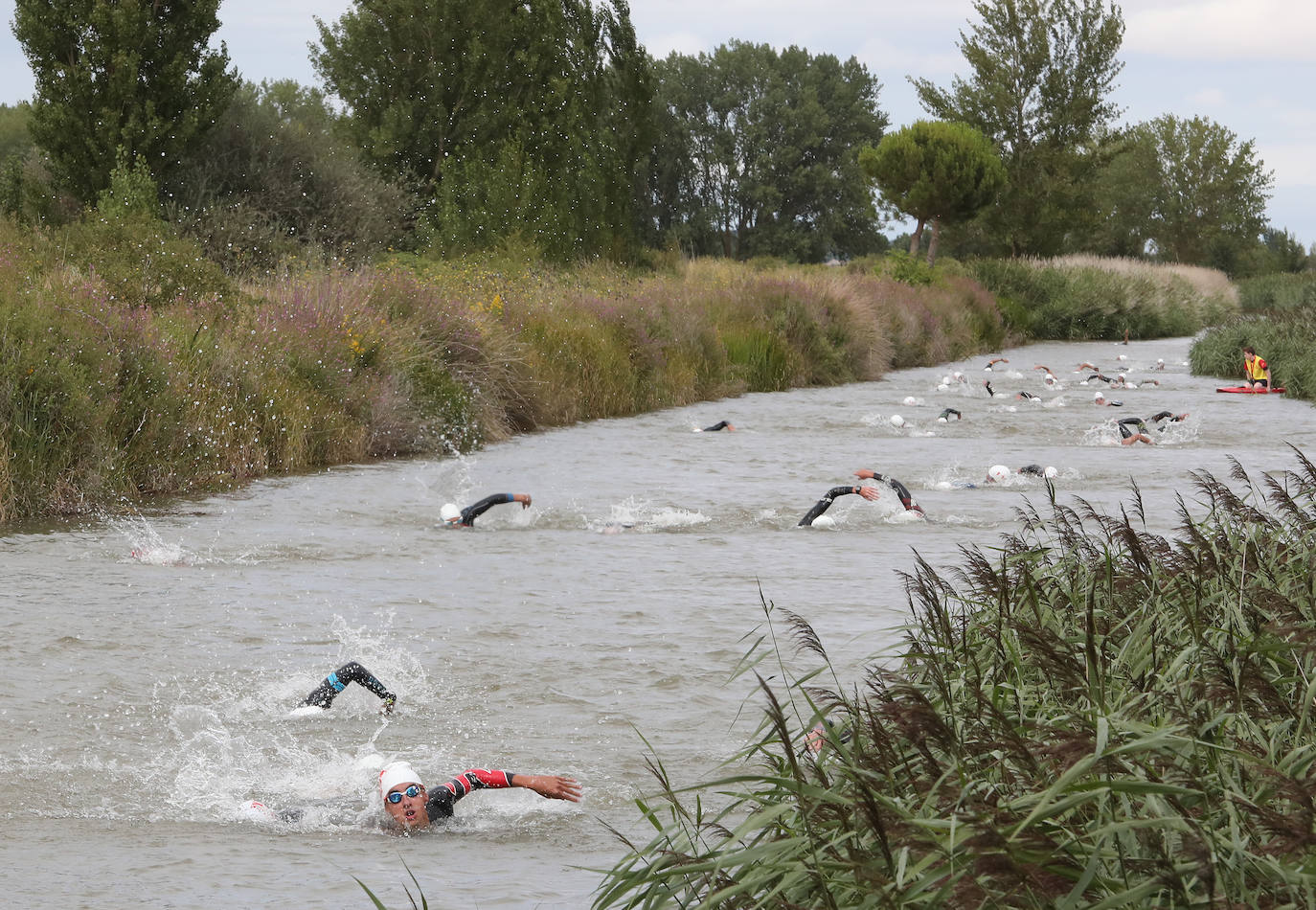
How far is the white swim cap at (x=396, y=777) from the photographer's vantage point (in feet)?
15.5

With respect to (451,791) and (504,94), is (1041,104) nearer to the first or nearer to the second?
(504,94)

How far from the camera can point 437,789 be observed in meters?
4.75

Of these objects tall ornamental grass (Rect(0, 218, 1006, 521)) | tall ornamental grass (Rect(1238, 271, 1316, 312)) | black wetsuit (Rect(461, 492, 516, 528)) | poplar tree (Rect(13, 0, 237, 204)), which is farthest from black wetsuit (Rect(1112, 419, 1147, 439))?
tall ornamental grass (Rect(1238, 271, 1316, 312))

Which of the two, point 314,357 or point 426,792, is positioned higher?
point 314,357

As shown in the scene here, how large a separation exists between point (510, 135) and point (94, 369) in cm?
2941

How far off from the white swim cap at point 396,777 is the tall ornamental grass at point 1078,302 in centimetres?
3582

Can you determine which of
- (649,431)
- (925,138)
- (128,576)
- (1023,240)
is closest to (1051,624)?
(128,576)

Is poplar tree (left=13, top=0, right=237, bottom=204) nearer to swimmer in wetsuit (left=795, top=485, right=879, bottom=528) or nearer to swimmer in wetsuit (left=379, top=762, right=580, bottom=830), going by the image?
swimmer in wetsuit (left=795, top=485, right=879, bottom=528)

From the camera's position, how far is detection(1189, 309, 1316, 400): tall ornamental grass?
21.4 meters

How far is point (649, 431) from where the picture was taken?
55.3ft

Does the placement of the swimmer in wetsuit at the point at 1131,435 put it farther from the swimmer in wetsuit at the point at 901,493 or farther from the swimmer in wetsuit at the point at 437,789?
the swimmer in wetsuit at the point at 437,789

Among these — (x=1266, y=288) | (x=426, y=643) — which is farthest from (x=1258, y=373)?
(x=1266, y=288)

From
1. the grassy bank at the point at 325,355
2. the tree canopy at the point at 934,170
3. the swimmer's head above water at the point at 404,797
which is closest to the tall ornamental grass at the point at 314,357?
the grassy bank at the point at 325,355

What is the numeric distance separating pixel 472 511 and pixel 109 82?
68.7 ft
